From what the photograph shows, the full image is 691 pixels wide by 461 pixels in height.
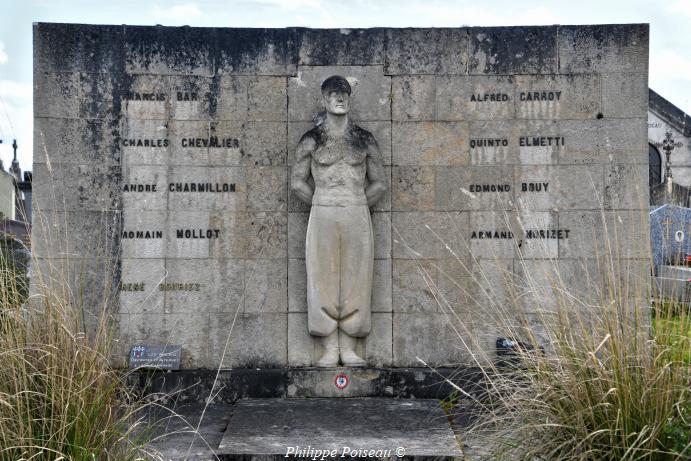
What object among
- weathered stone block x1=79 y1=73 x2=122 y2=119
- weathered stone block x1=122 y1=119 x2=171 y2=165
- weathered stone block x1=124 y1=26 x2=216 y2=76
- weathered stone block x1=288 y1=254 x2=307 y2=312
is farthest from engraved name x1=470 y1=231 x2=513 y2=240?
weathered stone block x1=79 y1=73 x2=122 y2=119

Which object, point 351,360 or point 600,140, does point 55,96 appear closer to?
point 351,360

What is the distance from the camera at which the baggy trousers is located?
6.35 meters

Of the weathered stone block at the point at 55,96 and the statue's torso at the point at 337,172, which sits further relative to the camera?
the weathered stone block at the point at 55,96

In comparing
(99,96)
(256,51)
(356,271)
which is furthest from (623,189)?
(99,96)

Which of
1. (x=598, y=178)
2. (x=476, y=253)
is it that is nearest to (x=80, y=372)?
(x=476, y=253)

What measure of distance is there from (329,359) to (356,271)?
856 millimetres

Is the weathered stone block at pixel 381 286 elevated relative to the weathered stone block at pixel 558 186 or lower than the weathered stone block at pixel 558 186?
lower

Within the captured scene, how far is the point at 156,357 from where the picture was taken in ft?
21.6

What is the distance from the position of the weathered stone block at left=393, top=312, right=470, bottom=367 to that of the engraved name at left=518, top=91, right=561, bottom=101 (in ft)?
7.33

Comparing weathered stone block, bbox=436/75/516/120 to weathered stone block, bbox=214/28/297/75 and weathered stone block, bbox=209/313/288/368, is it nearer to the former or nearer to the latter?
weathered stone block, bbox=214/28/297/75

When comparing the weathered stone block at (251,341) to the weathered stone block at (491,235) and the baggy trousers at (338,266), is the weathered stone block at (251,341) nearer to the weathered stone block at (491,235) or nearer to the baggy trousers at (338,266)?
the baggy trousers at (338,266)

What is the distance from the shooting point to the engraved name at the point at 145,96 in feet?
22.1

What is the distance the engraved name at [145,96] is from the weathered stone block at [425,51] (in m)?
2.16

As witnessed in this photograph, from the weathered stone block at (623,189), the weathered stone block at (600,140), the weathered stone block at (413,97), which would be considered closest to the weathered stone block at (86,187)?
the weathered stone block at (413,97)
